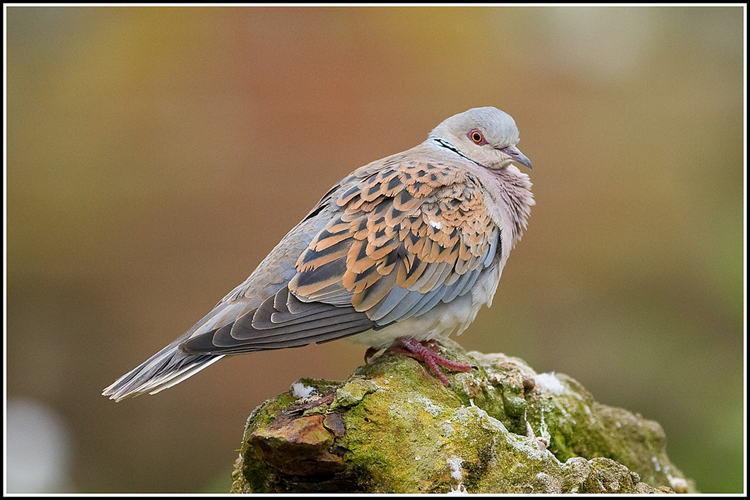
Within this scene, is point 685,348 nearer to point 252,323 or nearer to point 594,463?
point 594,463

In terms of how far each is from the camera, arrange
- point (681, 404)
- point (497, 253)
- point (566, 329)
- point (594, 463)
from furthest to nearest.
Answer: point (566, 329) → point (681, 404) → point (497, 253) → point (594, 463)

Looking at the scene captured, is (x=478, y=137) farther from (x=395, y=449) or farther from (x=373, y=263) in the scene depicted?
(x=395, y=449)

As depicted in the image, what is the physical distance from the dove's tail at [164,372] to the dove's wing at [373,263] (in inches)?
3.8

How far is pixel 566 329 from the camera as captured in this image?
716 centimetres

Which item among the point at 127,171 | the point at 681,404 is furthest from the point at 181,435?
the point at 681,404

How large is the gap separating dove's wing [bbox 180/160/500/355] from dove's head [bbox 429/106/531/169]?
0.48 m

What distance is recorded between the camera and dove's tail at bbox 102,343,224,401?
3154mm

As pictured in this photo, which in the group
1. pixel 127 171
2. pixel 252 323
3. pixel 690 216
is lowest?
Answer: pixel 252 323

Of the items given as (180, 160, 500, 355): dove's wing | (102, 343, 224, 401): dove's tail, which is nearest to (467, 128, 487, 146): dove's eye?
(180, 160, 500, 355): dove's wing

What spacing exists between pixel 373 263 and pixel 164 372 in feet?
3.54

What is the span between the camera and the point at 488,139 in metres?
4.31

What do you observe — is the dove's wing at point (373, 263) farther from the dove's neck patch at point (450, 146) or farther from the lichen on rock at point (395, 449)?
the dove's neck patch at point (450, 146)

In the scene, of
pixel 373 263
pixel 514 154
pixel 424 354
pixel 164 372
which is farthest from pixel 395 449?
pixel 514 154

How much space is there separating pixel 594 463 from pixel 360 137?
5539 mm
